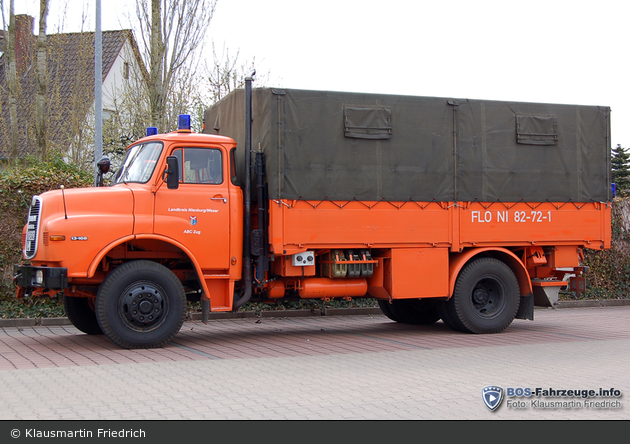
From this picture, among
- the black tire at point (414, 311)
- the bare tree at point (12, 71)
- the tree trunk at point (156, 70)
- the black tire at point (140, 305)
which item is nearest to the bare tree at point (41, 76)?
the bare tree at point (12, 71)

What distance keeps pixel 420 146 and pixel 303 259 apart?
101 inches

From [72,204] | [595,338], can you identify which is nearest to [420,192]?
[595,338]

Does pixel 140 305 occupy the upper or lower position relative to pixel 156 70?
lower

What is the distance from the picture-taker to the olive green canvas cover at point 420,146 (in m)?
10.4

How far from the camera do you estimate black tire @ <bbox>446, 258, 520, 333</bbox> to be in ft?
36.9

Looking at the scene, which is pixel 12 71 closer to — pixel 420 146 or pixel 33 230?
pixel 33 230

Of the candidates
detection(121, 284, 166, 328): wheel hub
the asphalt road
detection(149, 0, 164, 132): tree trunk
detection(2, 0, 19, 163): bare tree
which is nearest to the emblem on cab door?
the asphalt road

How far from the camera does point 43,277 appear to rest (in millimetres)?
9195

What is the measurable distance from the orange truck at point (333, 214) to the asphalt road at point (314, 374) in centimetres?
73

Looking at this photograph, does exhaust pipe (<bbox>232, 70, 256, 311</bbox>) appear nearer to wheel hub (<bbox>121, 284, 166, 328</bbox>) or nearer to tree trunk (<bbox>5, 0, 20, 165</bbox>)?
wheel hub (<bbox>121, 284, 166, 328</bbox>)

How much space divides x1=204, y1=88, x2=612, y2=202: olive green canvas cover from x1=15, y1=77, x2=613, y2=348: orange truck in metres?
0.02

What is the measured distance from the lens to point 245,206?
407 inches

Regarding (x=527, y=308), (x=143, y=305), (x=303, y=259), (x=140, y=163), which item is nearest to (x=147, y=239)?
(x=143, y=305)

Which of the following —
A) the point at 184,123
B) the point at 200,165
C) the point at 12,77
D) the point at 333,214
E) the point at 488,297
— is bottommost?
the point at 488,297
